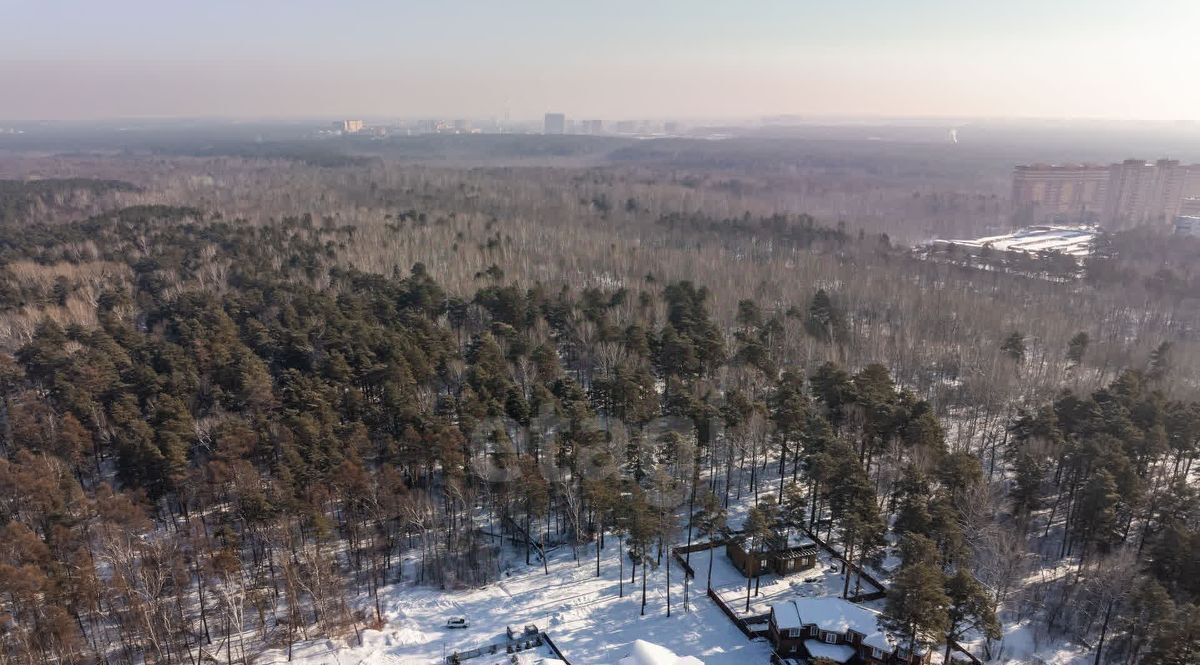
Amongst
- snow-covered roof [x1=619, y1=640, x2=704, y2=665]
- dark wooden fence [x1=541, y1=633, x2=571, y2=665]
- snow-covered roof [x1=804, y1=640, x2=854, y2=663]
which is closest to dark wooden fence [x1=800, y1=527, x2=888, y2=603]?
snow-covered roof [x1=804, y1=640, x2=854, y2=663]

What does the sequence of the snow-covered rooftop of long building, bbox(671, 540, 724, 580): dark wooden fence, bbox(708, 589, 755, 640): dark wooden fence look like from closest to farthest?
bbox(708, 589, 755, 640): dark wooden fence
bbox(671, 540, 724, 580): dark wooden fence
the snow-covered rooftop of long building

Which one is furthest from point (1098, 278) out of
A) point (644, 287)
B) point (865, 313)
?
point (644, 287)

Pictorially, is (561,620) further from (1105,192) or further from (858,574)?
(1105,192)

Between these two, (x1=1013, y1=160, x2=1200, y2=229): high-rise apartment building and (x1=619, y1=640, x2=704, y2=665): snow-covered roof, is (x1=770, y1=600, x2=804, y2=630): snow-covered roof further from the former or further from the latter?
(x1=1013, y1=160, x2=1200, y2=229): high-rise apartment building

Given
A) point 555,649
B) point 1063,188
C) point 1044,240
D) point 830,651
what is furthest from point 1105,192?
point 555,649

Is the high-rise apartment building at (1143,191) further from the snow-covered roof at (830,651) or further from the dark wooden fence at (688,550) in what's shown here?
the snow-covered roof at (830,651)
